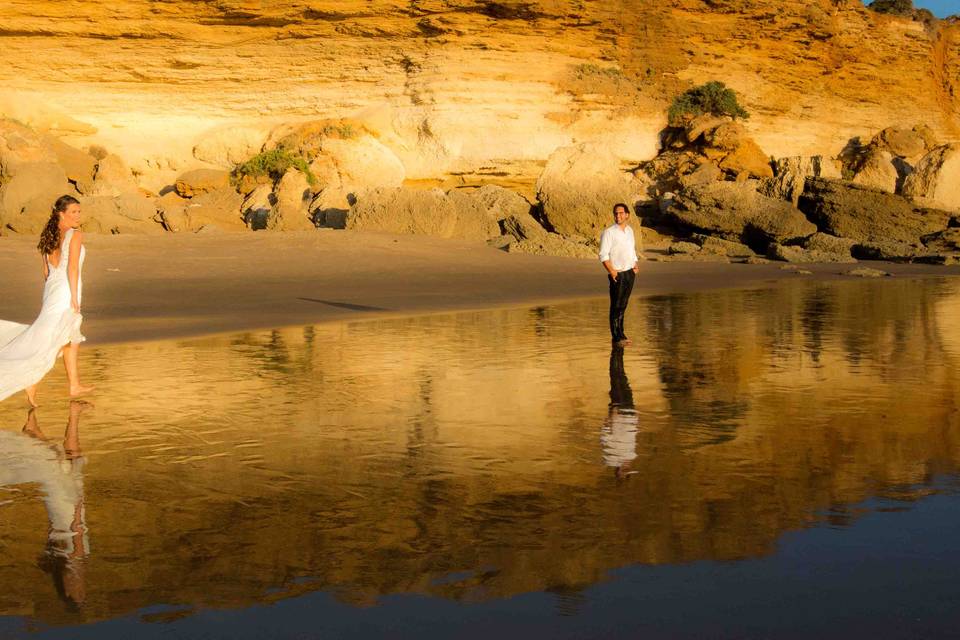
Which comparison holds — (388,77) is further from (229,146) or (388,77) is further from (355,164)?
(229,146)

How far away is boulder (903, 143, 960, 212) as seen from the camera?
30.8 meters

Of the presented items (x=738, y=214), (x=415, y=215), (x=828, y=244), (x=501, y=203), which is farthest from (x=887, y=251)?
(x=415, y=215)

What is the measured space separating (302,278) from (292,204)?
36.9ft

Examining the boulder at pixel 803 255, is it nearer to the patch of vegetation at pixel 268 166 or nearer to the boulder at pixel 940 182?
the boulder at pixel 940 182

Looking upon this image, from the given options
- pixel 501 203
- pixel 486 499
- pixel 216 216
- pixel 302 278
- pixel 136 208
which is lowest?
pixel 486 499

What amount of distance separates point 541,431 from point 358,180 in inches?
1064

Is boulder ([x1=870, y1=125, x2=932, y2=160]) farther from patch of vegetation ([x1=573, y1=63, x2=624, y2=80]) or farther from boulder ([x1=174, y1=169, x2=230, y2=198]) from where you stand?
boulder ([x1=174, y1=169, x2=230, y2=198])

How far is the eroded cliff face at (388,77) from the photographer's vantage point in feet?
117

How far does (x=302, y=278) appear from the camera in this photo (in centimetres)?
1817

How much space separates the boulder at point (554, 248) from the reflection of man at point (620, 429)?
14775 millimetres

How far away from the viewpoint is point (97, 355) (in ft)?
32.6

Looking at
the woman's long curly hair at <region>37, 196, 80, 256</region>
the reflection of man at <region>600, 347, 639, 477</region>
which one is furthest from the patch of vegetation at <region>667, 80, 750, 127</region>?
the woman's long curly hair at <region>37, 196, 80, 256</region>

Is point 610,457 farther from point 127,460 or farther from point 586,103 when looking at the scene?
point 586,103

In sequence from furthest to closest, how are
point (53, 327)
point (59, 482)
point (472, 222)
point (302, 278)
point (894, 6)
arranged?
point (894, 6) < point (472, 222) < point (302, 278) < point (53, 327) < point (59, 482)
